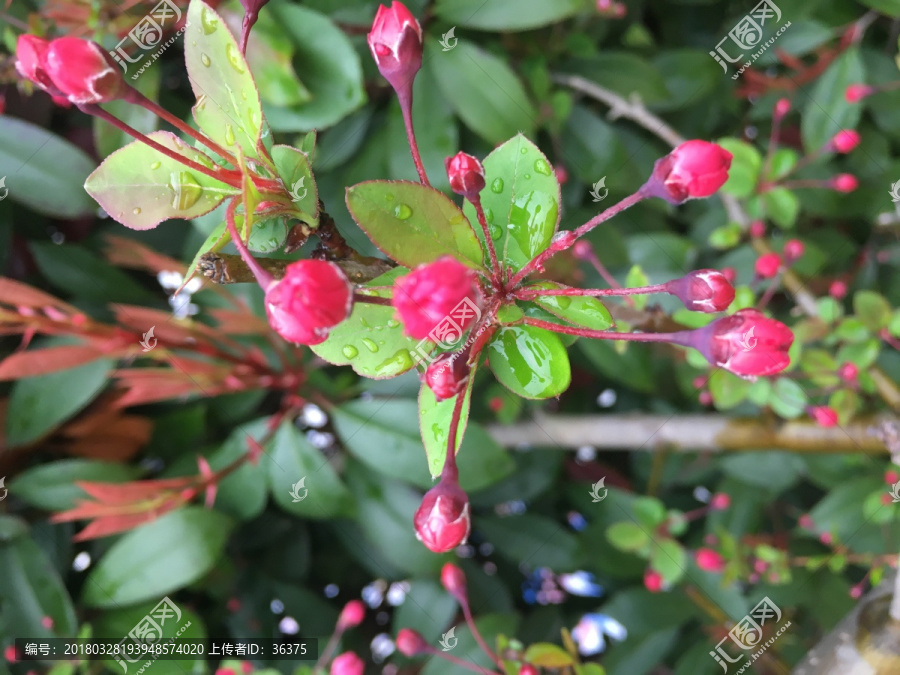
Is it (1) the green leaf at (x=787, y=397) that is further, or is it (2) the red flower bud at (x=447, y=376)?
(1) the green leaf at (x=787, y=397)

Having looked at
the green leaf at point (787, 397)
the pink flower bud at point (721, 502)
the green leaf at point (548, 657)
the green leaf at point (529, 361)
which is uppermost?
the green leaf at point (529, 361)

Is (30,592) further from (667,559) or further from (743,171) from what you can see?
(743,171)

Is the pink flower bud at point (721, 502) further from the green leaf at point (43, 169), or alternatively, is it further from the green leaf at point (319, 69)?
the green leaf at point (43, 169)

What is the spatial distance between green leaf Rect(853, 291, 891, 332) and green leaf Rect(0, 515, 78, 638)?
3.95 feet

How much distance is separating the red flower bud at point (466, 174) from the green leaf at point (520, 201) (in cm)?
4

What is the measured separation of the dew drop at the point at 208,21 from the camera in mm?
410

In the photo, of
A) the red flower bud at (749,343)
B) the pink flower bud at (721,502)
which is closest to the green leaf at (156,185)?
the red flower bud at (749,343)

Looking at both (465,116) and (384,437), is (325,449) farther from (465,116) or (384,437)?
(465,116)

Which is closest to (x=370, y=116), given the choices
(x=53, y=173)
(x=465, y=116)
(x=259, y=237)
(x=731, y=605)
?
(x=465, y=116)

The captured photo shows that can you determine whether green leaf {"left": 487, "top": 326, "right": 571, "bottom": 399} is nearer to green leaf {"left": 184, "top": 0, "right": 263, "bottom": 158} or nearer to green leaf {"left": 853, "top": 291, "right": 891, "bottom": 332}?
green leaf {"left": 184, "top": 0, "right": 263, "bottom": 158}

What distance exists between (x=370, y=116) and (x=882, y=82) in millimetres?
913

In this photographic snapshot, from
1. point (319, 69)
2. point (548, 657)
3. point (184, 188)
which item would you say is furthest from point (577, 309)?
point (319, 69)

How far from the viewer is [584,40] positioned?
1.06 m

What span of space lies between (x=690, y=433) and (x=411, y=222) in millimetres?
728
